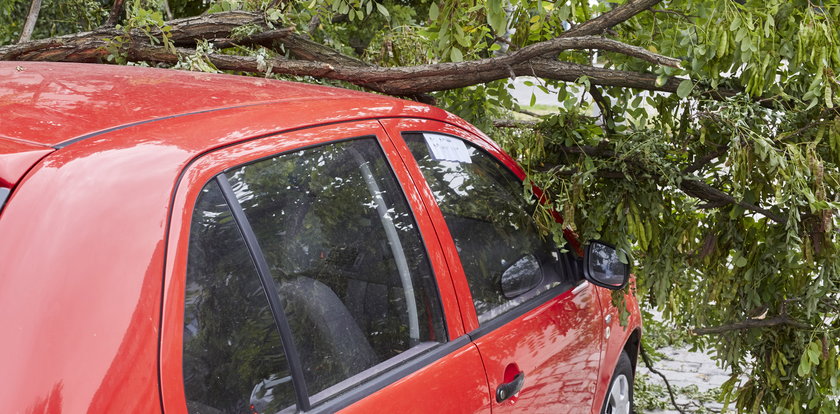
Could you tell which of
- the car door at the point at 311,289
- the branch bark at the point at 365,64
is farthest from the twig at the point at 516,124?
the car door at the point at 311,289

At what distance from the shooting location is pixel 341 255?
204cm

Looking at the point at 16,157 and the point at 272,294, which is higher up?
the point at 16,157

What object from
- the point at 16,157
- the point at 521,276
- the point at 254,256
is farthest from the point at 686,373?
the point at 16,157

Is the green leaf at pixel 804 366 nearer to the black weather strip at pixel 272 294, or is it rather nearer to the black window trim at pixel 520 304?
the black window trim at pixel 520 304

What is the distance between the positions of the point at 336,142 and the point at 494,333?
77 centimetres

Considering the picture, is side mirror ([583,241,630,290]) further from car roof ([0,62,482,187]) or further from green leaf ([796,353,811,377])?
car roof ([0,62,482,187])

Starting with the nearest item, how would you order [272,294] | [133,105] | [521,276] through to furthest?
[272,294]
[133,105]
[521,276]

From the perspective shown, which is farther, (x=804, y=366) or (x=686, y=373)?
(x=686, y=373)

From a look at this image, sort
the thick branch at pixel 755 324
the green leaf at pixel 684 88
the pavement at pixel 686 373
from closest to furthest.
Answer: the green leaf at pixel 684 88 → the thick branch at pixel 755 324 → the pavement at pixel 686 373

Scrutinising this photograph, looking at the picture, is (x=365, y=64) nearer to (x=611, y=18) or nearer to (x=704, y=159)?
(x=611, y=18)

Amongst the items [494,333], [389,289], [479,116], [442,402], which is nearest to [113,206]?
[389,289]

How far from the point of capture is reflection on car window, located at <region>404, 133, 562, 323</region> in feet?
8.19

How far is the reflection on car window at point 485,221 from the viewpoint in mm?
2496

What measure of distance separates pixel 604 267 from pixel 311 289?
1527 millimetres
